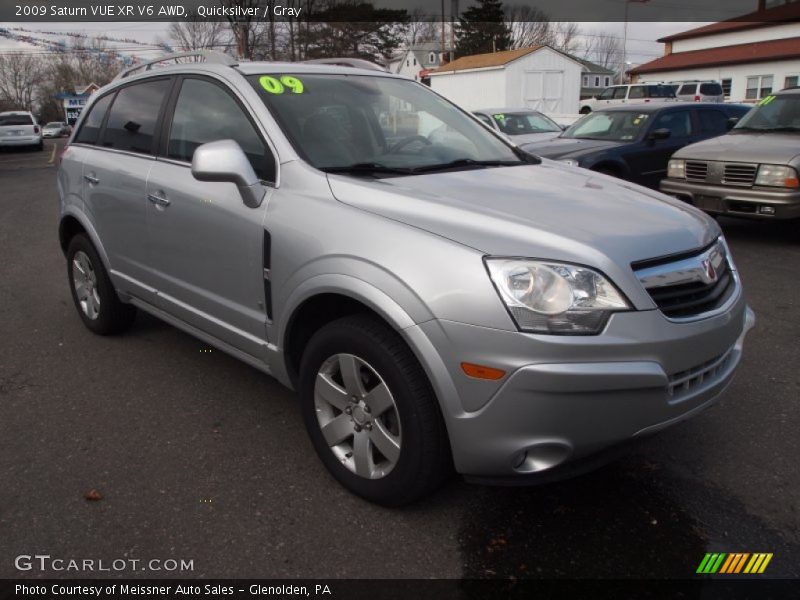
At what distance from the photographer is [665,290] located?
2527mm

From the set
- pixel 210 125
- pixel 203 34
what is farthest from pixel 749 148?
pixel 203 34

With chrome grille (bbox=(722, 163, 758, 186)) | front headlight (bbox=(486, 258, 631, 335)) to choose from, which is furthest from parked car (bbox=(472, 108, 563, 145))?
front headlight (bbox=(486, 258, 631, 335))

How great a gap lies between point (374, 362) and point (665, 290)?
1.11 meters

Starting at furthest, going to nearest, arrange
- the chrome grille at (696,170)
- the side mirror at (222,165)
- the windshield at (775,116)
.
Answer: the windshield at (775,116) < the chrome grille at (696,170) < the side mirror at (222,165)

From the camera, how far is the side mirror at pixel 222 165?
296 cm

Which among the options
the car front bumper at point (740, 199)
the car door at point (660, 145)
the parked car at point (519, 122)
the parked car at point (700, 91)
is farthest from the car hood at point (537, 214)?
the parked car at point (700, 91)

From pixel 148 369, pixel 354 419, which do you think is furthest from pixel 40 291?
pixel 354 419

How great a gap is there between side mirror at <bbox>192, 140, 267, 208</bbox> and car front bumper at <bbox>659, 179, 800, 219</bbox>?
6.16 m

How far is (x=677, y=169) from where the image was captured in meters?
8.34

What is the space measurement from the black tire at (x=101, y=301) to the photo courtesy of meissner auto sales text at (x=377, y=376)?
21 millimetres

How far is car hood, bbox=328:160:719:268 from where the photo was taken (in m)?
2.44

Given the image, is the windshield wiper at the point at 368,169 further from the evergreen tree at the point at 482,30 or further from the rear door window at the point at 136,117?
the evergreen tree at the point at 482,30

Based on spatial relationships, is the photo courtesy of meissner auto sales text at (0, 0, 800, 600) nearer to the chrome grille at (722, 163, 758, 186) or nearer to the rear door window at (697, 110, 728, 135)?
the chrome grille at (722, 163, 758, 186)

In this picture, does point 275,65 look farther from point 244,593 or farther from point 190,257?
point 244,593
